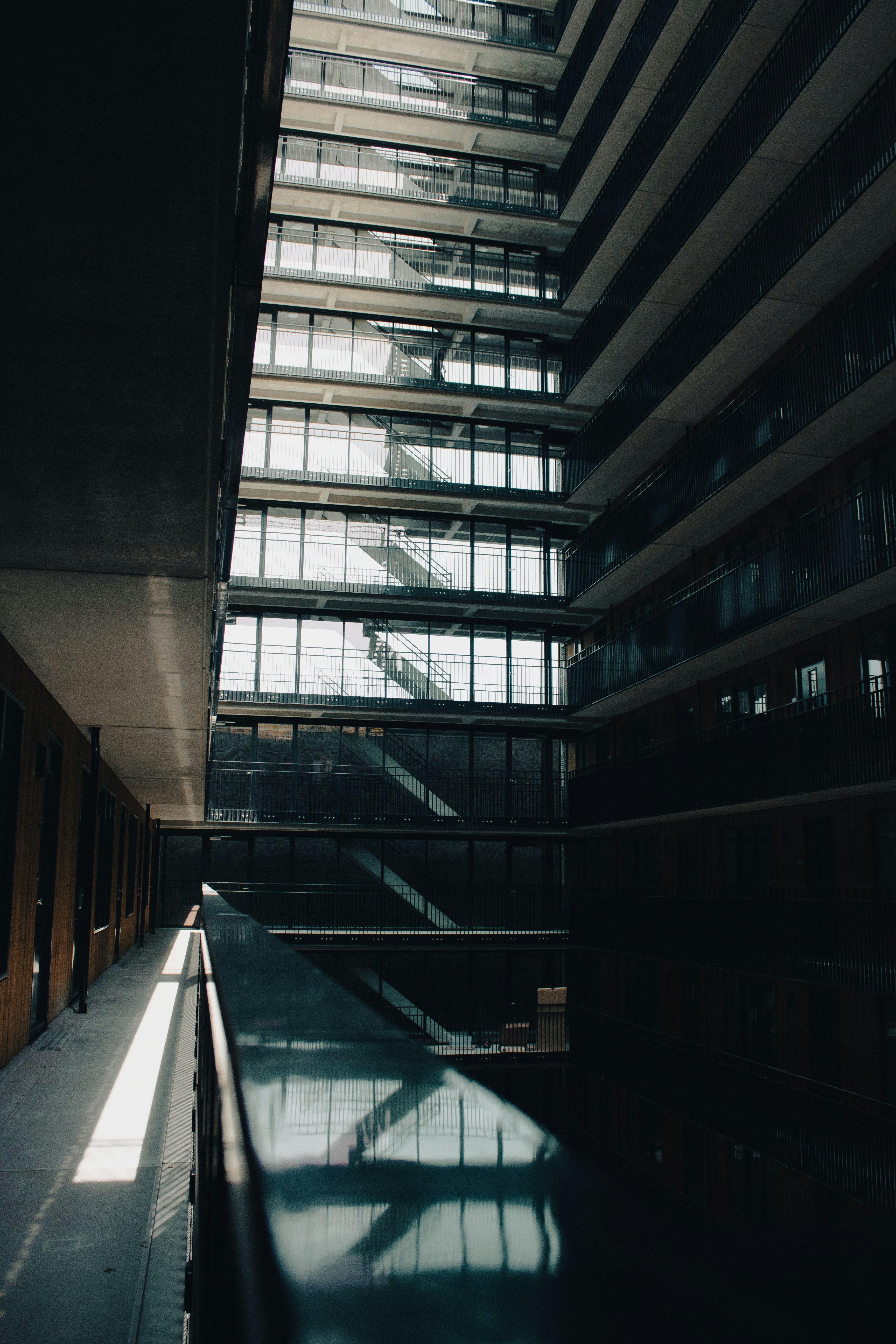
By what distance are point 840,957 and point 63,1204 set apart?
13.5m

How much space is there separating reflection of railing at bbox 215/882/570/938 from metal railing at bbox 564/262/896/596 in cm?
1022

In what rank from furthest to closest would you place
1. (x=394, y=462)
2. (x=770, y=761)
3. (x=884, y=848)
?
(x=394, y=462) < (x=770, y=761) < (x=884, y=848)

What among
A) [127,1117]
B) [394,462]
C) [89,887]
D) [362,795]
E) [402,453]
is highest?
[402,453]

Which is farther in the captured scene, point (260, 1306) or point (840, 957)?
point (840, 957)

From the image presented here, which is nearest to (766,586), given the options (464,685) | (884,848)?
(884,848)

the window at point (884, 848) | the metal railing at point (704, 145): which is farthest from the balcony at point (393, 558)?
the window at point (884, 848)

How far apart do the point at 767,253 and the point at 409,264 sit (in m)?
15.2

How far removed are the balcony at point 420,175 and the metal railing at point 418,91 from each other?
1287 mm

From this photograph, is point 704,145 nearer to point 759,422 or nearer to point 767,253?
point 767,253

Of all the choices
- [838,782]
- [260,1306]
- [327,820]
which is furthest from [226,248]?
[327,820]

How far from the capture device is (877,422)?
56.0 ft

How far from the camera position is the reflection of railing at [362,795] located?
27453 mm

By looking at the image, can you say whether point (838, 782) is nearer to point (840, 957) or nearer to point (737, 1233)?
point (840, 957)

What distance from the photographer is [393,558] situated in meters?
29.3
